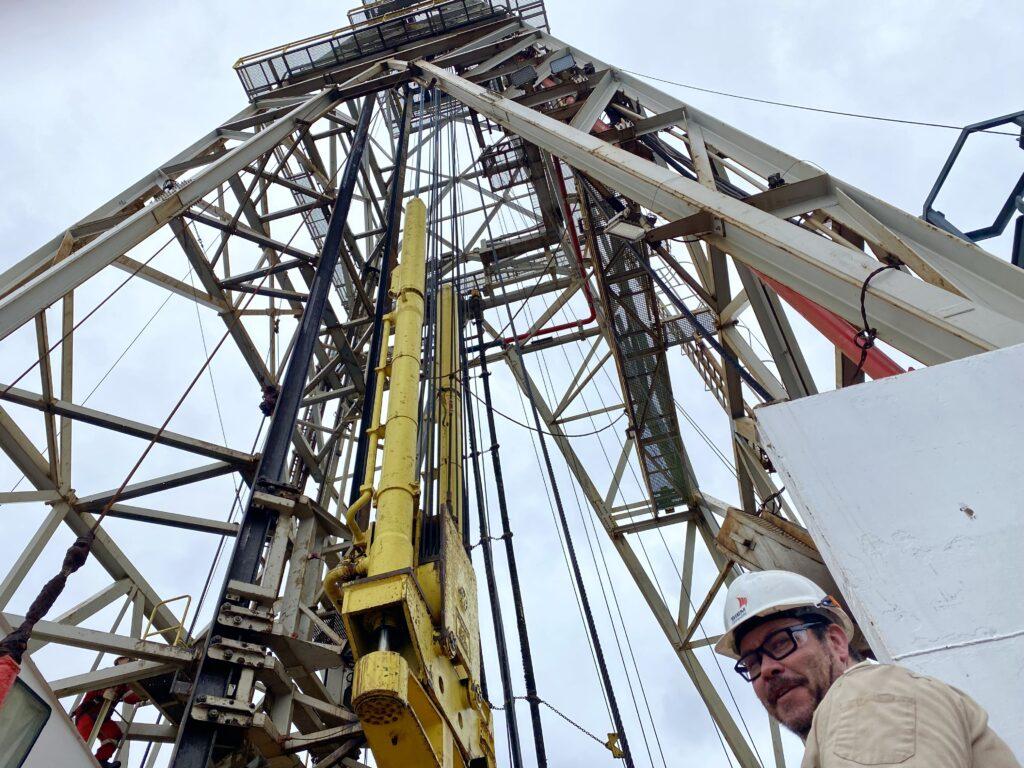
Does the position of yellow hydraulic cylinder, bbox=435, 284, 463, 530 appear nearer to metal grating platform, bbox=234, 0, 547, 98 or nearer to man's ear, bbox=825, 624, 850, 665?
man's ear, bbox=825, 624, 850, 665

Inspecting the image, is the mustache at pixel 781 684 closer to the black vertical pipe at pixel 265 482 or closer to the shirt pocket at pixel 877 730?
the shirt pocket at pixel 877 730

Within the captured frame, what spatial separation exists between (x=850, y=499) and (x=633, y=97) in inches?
214

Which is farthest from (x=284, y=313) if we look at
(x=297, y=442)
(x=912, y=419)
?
(x=912, y=419)

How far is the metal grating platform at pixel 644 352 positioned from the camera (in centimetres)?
899

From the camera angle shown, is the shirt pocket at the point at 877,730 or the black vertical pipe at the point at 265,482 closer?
the shirt pocket at the point at 877,730

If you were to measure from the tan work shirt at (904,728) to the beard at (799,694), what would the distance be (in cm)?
47

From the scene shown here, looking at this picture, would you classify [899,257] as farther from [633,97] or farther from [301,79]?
[301,79]

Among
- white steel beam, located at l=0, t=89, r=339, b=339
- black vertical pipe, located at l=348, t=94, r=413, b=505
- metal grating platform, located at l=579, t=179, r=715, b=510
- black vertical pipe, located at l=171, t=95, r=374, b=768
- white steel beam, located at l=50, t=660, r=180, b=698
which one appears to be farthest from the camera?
metal grating platform, located at l=579, t=179, r=715, b=510

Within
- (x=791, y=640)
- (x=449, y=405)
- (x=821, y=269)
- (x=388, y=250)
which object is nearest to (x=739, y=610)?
(x=791, y=640)

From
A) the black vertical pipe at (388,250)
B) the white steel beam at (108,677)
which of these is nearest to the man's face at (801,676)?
the black vertical pipe at (388,250)

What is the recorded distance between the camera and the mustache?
190cm

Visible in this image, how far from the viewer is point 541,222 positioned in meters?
12.5

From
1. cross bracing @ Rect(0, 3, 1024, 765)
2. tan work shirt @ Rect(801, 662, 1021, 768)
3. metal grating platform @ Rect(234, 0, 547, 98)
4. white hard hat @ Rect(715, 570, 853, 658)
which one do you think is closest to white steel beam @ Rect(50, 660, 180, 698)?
cross bracing @ Rect(0, 3, 1024, 765)

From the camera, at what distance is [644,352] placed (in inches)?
385
